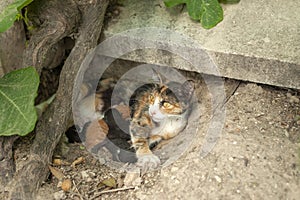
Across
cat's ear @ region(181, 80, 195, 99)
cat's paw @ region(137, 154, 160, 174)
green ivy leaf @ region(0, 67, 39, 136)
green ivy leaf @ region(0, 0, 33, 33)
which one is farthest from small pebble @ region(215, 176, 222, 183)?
green ivy leaf @ region(0, 0, 33, 33)

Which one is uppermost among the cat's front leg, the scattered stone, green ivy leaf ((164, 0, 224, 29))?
green ivy leaf ((164, 0, 224, 29))

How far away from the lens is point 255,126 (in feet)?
7.78

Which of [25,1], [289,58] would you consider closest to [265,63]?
[289,58]

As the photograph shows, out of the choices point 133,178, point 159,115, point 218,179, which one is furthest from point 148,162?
point 218,179

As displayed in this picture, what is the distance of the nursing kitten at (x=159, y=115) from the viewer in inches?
104

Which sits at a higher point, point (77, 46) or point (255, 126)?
point (77, 46)

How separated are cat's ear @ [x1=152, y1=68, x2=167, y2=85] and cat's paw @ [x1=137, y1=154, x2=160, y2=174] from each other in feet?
1.48

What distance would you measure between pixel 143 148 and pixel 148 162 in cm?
15

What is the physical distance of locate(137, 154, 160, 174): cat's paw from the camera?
246cm

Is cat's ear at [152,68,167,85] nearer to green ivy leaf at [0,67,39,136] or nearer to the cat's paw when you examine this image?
the cat's paw

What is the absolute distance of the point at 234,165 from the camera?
7.23 ft

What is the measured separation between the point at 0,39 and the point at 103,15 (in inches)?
23.8

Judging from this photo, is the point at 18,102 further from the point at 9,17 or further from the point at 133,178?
the point at 133,178

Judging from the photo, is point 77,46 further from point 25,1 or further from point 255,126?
point 255,126
